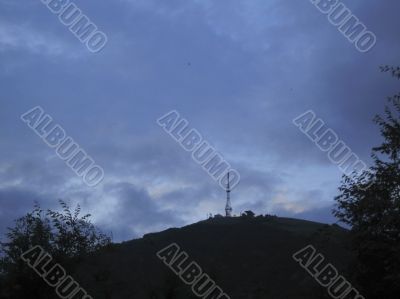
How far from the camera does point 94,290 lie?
28359 millimetres

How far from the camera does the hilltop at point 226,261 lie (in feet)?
84.4

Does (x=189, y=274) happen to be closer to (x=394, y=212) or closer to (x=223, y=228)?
(x=223, y=228)

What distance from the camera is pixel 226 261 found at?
30.2 meters

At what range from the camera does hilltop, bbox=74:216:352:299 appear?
25.7m

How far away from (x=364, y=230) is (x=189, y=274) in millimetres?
11477

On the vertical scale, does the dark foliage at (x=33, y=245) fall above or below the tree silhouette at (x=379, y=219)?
below

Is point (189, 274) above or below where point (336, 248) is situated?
below

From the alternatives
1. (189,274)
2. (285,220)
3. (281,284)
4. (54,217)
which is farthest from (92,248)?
(285,220)

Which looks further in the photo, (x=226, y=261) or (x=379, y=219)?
A: (x=226, y=261)

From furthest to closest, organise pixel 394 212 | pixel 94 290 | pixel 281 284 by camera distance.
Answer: pixel 94 290, pixel 281 284, pixel 394 212

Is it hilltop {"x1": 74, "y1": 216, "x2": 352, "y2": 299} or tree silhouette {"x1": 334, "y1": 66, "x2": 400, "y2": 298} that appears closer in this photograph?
tree silhouette {"x1": 334, "y1": 66, "x2": 400, "y2": 298}

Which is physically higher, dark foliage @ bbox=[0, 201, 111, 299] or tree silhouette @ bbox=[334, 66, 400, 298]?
tree silhouette @ bbox=[334, 66, 400, 298]

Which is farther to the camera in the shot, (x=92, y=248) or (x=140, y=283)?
(x=140, y=283)

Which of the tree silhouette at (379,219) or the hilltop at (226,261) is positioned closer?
the tree silhouette at (379,219)
